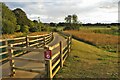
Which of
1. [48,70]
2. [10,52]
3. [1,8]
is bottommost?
[48,70]

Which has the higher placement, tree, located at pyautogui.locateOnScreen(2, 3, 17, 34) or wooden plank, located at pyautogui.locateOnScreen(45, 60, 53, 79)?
tree, located at pyautogui.locateOnScreen(2, 3, 17, 34)

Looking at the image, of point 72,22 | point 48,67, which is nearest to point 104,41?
point 48,67

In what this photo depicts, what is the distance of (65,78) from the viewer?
6.66 metres

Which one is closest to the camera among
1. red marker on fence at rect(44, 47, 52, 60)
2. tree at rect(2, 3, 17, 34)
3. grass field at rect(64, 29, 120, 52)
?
red marker on fence at rect(44, 47, 52, 60)

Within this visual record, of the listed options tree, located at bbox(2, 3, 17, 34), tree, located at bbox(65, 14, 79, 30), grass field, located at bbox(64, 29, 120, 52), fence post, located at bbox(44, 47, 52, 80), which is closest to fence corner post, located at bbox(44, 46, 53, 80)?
fence post, located at bbox(44, 47, 52, 80)

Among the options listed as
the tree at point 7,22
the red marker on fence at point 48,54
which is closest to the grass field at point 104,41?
the tree at point 7,22

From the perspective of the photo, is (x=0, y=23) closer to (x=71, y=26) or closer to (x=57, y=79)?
(x=57, y=79)

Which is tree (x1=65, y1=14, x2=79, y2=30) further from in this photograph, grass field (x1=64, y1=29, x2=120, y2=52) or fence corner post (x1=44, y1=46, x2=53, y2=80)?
fence corner post (x1=44, y1=46, x2=53, y2=80)

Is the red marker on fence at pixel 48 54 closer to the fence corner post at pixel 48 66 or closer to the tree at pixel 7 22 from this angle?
the fence corner post at pixel 48 66

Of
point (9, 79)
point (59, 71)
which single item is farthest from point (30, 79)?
point (59, 71)

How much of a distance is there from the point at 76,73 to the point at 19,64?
249 centimetres

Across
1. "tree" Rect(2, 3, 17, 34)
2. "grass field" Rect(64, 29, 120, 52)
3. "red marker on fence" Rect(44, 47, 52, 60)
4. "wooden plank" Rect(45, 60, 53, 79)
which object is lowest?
"grass field" Rect(64, 29, 120, 52)

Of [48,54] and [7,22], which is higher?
[7,22]

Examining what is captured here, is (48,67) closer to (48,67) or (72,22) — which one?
(48,67)
